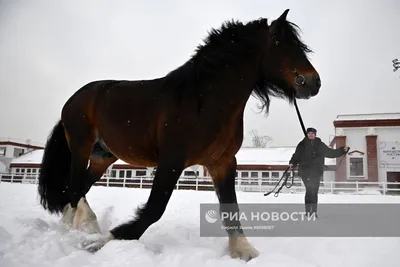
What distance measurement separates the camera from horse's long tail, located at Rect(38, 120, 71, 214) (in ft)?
13.9

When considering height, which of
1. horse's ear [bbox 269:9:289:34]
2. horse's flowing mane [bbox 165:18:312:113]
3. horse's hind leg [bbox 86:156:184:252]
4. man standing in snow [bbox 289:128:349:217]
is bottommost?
horse's hind leg [bbox 86:156:184:252]

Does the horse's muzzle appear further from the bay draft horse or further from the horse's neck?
the horse's neck

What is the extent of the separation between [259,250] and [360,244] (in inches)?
36.2

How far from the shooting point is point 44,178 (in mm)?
4344

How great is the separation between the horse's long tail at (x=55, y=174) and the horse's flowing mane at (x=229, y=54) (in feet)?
7.09

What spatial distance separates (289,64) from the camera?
2.98 meters

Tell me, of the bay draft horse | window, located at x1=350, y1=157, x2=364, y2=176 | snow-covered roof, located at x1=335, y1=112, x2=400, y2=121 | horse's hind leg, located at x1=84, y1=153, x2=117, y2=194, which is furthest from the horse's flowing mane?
snow-covered roof, located at x1=335, y1=112, x2=400, y2=121

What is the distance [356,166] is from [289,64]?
2127 centimetres

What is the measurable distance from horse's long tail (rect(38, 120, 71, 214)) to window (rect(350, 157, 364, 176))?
2119cm

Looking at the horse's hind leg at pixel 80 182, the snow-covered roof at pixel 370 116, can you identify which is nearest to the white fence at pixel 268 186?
the snow-covered roof at pixel 370 116

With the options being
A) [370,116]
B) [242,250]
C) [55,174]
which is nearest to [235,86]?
[242,250]

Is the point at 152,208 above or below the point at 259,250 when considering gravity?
above

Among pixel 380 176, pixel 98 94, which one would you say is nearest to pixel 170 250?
pixel 98 94

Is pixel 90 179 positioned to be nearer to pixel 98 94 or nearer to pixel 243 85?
pixel 98 94
